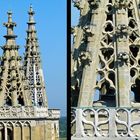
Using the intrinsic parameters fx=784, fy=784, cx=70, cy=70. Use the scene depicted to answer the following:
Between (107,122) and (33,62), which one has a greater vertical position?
(33,62)

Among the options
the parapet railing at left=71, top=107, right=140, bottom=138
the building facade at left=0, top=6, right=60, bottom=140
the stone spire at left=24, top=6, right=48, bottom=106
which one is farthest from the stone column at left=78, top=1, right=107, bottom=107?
the stone spire at left=24, top=6, right=48, bottom=106

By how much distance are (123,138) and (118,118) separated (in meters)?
0.17

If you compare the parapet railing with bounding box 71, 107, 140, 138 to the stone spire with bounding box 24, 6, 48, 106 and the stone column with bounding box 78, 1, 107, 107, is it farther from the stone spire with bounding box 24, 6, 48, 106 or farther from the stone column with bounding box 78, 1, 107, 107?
the stone spire with bounding box 24, 6, 48, 106

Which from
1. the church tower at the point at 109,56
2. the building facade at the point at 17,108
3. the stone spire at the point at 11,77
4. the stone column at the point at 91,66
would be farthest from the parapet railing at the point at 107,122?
the stone spire at the point at 11,77

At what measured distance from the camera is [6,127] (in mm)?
29688

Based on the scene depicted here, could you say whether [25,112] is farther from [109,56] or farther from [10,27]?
[109,56]

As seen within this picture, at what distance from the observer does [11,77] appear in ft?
95.2

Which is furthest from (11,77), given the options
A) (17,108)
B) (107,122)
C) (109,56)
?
(107,122)

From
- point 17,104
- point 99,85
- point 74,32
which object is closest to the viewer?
point 99,85

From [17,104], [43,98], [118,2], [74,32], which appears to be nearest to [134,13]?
[118,2]

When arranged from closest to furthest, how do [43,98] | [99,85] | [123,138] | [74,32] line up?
[123,138] < [99,85] < [74,32] < [43,98]

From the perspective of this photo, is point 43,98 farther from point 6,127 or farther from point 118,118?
point 118,118

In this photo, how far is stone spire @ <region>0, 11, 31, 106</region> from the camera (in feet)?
94.8

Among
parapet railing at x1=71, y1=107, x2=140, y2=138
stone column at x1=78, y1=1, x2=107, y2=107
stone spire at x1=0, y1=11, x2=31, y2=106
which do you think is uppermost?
stone spire at x1=0, y1=11, x2=31, y2=106
